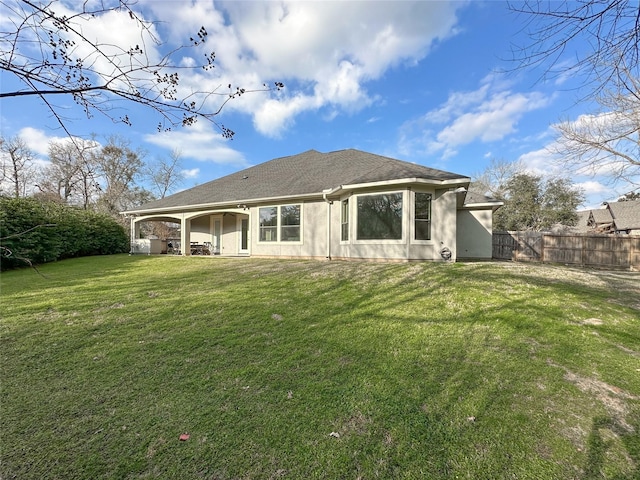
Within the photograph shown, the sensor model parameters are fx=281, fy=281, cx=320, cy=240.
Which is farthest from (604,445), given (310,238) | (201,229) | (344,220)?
(201,229)

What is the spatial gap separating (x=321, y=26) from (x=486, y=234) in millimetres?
10627

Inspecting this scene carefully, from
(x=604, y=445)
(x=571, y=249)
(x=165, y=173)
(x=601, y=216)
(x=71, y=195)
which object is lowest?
(x=604, y=445)

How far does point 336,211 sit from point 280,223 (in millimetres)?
2755

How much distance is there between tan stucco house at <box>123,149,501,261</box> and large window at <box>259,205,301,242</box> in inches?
1.7

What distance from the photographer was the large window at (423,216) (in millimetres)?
9117

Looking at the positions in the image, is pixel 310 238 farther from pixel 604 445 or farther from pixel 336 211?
pixel 604 445

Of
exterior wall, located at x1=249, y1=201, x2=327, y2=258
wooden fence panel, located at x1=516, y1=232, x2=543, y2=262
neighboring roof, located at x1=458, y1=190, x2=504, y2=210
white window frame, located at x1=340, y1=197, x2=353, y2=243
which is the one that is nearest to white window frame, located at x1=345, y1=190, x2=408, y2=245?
white window frame, located at x1=340, y1=197, x2=353, y2=243

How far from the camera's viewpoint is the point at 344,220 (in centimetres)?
1051

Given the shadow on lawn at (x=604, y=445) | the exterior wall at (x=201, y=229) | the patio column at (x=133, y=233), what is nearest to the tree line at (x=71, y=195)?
the patio column at (x=133, y=233)

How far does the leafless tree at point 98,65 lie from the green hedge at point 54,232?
28.9 feet

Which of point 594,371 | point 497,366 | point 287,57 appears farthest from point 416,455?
point 287,57

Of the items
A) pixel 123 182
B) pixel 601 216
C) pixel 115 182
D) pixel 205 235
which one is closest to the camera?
pixel 205 235

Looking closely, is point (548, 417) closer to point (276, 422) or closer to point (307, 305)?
point (276, 422)

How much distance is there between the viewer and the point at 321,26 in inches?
286
